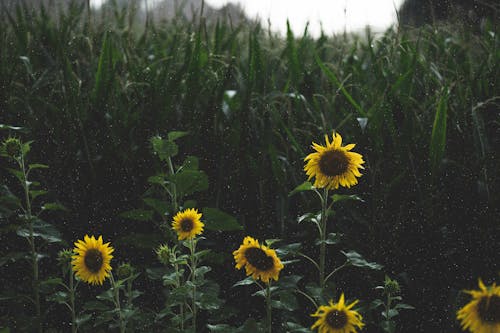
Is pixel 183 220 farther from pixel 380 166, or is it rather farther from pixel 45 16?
pixel 45 16

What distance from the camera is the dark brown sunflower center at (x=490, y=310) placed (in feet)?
2.44

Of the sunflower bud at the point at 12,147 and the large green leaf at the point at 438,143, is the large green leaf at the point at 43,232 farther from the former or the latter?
the large green leaf at the point at 438,143

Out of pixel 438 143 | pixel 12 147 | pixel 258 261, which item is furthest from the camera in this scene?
pixel 438 143

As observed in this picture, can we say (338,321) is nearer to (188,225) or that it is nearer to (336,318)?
(336,318)

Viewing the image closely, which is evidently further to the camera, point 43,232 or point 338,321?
point 43,232

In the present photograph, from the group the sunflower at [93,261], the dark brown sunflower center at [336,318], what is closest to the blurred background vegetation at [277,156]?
the sunflower at [93,261]

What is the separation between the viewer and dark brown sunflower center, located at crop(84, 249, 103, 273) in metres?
1.23

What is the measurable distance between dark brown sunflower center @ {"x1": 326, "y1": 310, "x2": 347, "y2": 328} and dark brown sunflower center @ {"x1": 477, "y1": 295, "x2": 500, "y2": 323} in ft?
0.94

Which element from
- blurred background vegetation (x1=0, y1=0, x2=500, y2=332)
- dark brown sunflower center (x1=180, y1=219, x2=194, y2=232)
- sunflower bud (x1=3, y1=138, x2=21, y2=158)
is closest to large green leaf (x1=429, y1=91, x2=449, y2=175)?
blurred background vegetation (x1=0, y1=0, x2=500, y2=332)

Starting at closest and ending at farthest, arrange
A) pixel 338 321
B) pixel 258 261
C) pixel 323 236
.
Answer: pixel 338 321
pixel 258 261
pixel 323 236

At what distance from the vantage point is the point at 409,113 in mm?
1802

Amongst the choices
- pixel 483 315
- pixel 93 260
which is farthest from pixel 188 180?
pixel 483 315

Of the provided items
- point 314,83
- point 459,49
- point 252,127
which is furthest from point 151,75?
point 459,49

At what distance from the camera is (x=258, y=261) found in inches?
45.4
